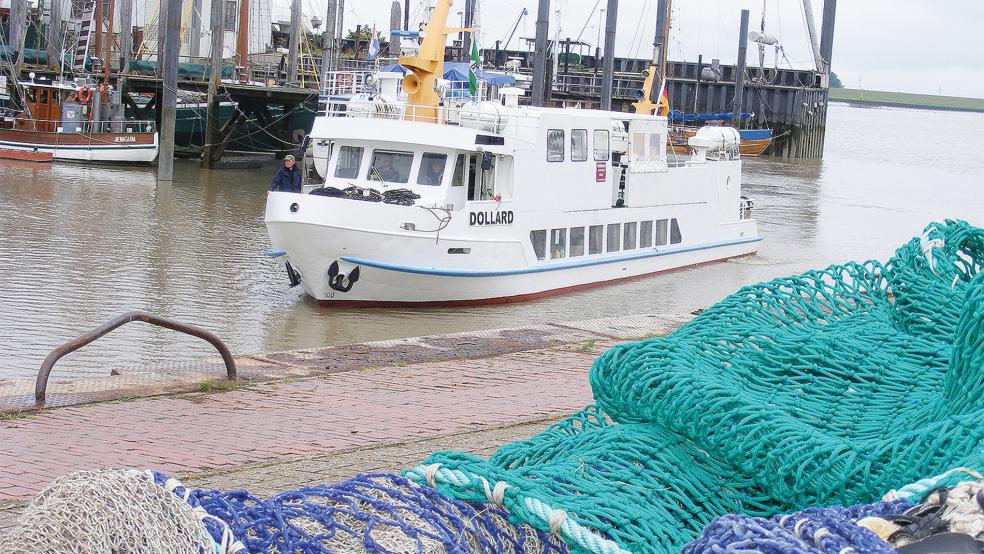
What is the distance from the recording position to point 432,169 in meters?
17.2

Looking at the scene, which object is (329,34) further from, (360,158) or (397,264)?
(397,264)

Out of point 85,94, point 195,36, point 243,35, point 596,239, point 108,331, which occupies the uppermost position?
point 195,36

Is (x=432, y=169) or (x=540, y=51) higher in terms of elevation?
(x=540, y=51)

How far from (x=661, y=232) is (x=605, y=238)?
7.40 ft

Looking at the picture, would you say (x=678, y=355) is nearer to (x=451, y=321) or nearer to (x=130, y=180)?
(x=451, y=321)

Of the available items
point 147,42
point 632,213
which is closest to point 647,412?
point 632,213

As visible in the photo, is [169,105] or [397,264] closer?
[397,264]

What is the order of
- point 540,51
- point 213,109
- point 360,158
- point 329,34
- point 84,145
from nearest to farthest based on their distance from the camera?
1. point 360,158
2. point 84,145
3. point 213,109
4. point 329,34
5. point 540,51

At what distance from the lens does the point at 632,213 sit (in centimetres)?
2108

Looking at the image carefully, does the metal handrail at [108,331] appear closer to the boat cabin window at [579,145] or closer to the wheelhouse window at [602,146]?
the boat cabin window at [579,145]

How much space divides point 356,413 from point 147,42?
184ft

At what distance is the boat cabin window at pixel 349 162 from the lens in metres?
17.6

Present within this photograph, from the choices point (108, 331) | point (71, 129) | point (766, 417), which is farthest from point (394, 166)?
point (71, 129)

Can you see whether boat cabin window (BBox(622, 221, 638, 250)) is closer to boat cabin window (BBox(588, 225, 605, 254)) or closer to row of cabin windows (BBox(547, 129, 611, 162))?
boat cabin window (BBox(588, 225, 605, 254))
